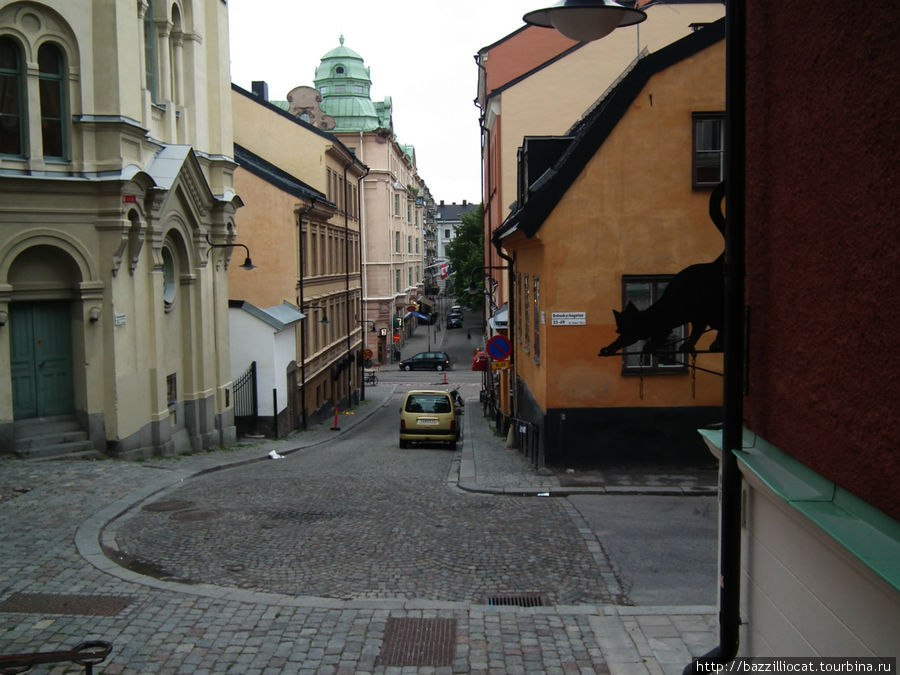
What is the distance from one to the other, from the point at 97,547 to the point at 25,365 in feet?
23.3

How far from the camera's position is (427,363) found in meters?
60.0

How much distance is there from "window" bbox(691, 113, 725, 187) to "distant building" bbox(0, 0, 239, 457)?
10301mm

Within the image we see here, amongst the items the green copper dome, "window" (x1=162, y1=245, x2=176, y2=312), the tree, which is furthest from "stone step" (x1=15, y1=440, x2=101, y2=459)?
the tree

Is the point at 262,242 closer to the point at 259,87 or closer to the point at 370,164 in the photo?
the point at 259,87

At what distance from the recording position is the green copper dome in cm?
6062

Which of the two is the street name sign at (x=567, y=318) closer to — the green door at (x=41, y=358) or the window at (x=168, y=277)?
the green door at (x=41, y=358)

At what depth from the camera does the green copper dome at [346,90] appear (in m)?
60.6

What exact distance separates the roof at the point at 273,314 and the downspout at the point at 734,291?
22.2 meters

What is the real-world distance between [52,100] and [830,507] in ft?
51.8

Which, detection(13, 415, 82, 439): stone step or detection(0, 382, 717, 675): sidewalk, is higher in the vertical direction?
detection(13, 415, 82, 439): stone step

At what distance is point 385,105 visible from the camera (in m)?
67.6

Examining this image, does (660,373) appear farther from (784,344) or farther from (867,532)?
(867,532)

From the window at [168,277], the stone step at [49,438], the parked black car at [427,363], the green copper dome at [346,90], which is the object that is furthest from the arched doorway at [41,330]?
the green copper dome at [346,90]

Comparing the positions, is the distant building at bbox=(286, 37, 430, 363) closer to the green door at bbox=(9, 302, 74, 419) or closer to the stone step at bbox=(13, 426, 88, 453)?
the green door at bbox=(9, 302, 74, 419)
